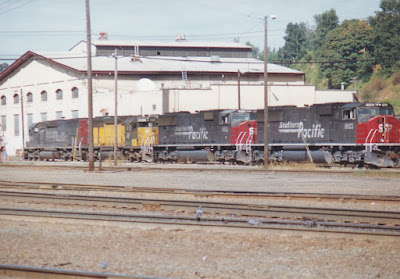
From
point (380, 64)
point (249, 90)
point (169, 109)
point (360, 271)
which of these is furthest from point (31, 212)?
point (380, 64)

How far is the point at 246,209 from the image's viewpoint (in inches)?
490

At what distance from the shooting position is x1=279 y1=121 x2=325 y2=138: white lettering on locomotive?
29.5 meters

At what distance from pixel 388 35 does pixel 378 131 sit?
5760cm

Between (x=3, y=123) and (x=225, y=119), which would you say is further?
(x=3, y=123)

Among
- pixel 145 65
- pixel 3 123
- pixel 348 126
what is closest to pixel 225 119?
pixel 348 126

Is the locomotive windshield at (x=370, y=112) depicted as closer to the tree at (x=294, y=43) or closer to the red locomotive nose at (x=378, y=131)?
the red locomotive nose at (x=378, y=131)

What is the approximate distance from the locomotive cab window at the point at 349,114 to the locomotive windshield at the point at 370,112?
0.28m

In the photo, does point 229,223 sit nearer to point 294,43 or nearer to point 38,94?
point 38,94

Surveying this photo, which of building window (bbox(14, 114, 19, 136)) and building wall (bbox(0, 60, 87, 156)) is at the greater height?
building wall (bbox(0, 60, 87, 156))

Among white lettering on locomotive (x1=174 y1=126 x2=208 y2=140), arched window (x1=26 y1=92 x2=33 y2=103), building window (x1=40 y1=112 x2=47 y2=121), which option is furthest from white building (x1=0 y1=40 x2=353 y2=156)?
white lettering on locomotive (x1=174 y1=126 x2=208 y2=140)

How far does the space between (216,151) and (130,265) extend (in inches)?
1039

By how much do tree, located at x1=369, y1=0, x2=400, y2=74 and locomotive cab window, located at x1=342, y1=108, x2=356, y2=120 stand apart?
49.8 meters

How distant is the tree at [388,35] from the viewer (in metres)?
76.8

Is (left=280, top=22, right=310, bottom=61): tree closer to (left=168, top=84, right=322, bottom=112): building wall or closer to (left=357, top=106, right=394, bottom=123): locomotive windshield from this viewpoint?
(left=168, top=84, right=322, bottom=112): building wall
